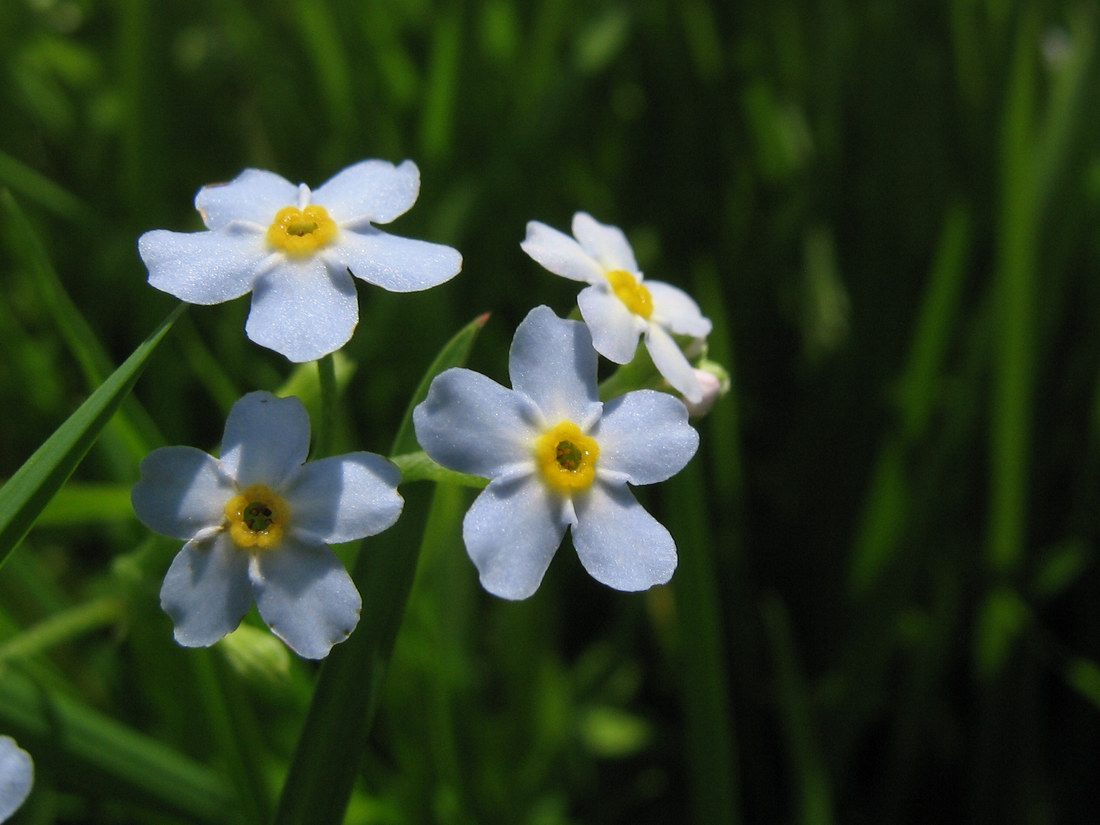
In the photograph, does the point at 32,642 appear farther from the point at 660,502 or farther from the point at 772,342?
the point at 772,342

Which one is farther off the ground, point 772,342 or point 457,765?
point 772,342

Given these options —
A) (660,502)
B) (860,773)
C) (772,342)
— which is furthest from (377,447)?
(860,773)

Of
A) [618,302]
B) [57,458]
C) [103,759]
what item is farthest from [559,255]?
[103,759]

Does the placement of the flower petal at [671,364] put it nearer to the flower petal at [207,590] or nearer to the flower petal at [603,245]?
the flower petal at [603,245]

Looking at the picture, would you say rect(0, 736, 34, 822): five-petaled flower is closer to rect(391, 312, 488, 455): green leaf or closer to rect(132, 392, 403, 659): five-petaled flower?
rect(132, 392, 403, 659): five-petaled flower

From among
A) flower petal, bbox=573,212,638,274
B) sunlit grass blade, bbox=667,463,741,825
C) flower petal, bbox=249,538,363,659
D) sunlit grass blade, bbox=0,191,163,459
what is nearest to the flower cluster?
flower petal, bbox=249,538,363,659

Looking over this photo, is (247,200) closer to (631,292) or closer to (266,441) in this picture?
(266,441)
